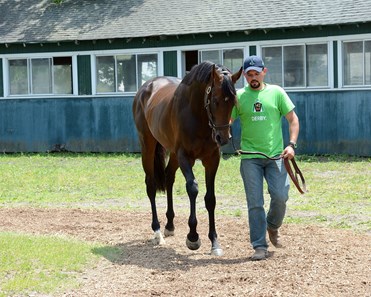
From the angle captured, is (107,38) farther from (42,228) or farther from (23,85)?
(42,228)

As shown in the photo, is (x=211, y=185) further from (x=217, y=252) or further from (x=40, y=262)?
(x=40, y=262)

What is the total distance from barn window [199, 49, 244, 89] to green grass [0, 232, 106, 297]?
1400cm

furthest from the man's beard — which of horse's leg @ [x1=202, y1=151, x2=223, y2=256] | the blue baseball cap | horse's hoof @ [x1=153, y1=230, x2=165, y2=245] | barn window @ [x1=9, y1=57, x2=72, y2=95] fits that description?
barn window @ [x1=9, y1=57, x2=72, y2=95]

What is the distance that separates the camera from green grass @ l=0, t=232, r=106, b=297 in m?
7.33

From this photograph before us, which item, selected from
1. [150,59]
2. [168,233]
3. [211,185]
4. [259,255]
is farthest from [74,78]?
[259,255]

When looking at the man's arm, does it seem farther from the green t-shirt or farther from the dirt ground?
the dirt ground

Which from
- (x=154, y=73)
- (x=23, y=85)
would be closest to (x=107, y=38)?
(x=154, y=73)

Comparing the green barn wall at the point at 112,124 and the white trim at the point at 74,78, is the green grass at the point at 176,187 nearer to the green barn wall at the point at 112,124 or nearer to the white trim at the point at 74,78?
the green barn wall at the point at 112,124

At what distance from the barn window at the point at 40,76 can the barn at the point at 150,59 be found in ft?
0.11

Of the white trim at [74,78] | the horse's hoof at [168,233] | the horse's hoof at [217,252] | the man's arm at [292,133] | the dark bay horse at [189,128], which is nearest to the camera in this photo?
the man's arm at [292,133]

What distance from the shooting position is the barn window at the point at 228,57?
906 inches

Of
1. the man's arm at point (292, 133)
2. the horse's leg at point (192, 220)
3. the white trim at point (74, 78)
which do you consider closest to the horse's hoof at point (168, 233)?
the horse's leg at point (192, 220)

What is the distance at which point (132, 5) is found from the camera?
26641mm

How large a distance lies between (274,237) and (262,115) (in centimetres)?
141
